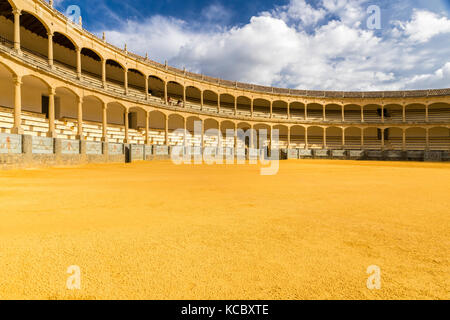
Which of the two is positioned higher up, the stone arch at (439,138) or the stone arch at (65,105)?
the stone arch at (65,105)

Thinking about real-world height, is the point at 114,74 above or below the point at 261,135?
above

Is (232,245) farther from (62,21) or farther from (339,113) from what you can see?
(339,113)

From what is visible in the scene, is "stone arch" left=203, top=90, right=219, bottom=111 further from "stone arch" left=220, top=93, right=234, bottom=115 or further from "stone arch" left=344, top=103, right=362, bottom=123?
"stone arch" left=344, top=103, right=362, bottom=123

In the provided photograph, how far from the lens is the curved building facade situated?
51.5 ft

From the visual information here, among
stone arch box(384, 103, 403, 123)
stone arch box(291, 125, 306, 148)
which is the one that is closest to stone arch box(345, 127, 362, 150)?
stone arch box(384, 103, 403, 123)

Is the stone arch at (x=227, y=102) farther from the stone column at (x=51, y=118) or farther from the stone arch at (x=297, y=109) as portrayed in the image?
the stone column at (x=51, y=118)

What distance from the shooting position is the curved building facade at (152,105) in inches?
618

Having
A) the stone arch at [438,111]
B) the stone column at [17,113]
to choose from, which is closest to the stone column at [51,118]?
the stone column at [17,113]

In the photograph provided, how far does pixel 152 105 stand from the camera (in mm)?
25531

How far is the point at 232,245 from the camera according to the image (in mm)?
2424

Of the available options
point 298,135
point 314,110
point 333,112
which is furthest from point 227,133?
point 333,112

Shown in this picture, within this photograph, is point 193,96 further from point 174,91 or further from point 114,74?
point 114,74
